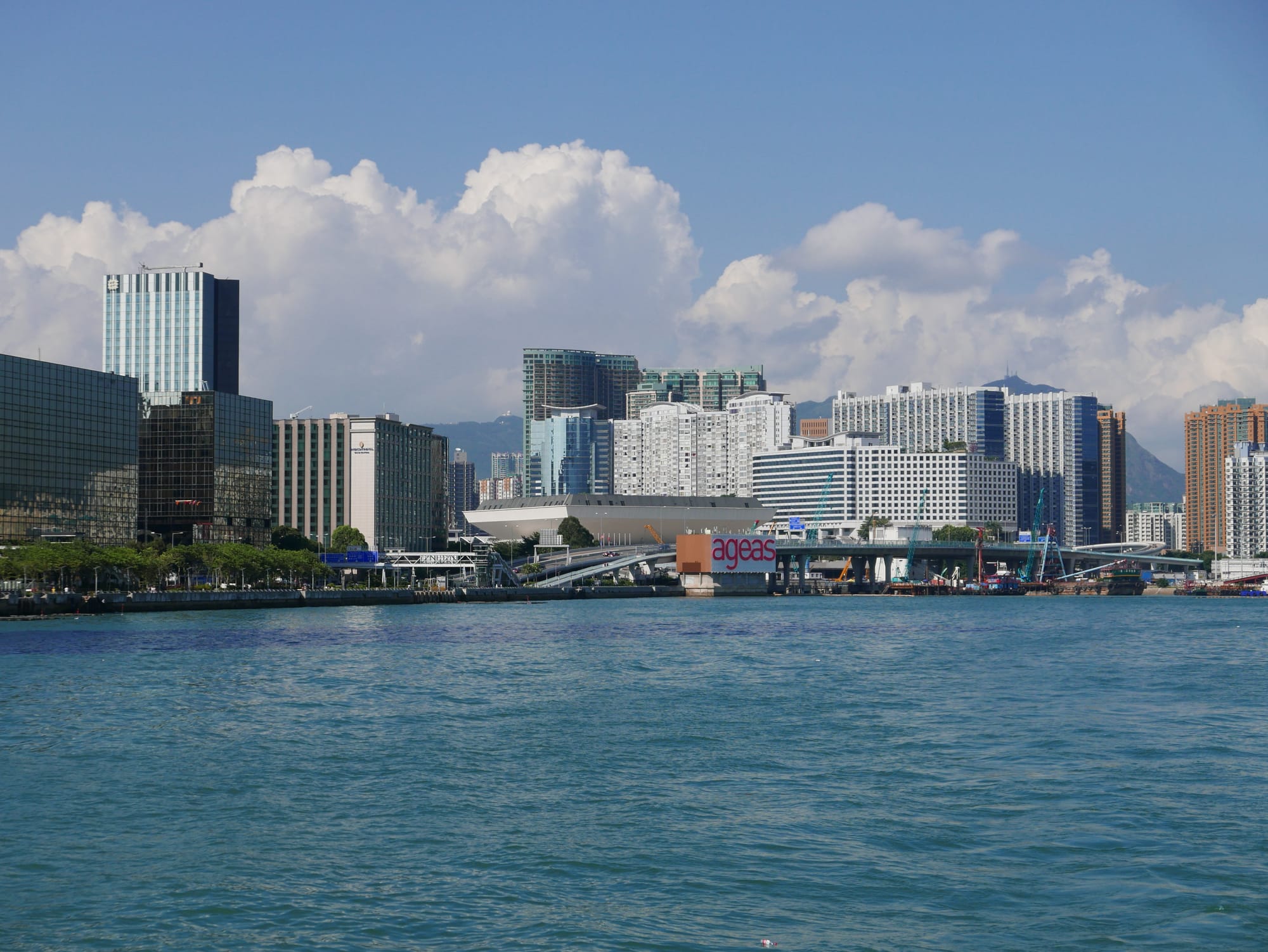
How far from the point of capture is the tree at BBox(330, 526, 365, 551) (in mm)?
159750

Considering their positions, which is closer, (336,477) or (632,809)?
(632,809)

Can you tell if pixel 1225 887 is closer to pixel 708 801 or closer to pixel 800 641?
pixel 708 801

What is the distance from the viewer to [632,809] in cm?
2314

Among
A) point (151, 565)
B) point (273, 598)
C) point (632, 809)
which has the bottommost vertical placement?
point (273, 598)

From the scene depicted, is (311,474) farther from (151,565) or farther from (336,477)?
(151,565)

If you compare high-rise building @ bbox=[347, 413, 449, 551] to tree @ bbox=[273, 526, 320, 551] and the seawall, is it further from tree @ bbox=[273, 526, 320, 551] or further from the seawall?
the seawall

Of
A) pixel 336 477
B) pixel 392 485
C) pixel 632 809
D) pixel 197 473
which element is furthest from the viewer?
pixel 392 485

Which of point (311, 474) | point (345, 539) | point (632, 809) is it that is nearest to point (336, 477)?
point (311, 474)

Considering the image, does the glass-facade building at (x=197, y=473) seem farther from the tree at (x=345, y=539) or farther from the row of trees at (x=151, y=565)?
the row of trees at (x=151, y=565)

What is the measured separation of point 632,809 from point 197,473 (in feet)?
449

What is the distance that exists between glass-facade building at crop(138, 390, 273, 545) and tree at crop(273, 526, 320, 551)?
2380 mm

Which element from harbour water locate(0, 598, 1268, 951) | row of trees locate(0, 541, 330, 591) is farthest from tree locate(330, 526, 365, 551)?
harbour water locate(0, 598, 1268, 951)

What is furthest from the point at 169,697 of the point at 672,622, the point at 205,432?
the point at 205,432

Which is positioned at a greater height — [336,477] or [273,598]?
[336,477]
